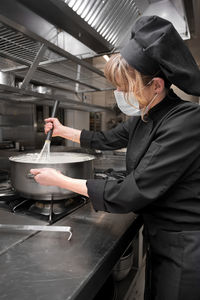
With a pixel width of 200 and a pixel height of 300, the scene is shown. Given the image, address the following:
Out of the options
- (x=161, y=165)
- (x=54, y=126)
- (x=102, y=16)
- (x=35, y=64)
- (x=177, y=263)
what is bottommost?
(x=177, y=263)

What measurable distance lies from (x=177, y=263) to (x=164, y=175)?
0.32m

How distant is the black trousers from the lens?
68 centimetres

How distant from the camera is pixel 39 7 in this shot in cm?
105

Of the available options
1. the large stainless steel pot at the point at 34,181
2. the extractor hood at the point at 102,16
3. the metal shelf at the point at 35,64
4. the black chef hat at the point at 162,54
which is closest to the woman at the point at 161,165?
the black chef hat at the point at 162,54

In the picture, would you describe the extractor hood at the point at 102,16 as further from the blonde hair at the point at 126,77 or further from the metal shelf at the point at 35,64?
the blonde hair at the point at 126,77

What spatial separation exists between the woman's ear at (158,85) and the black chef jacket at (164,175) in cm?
5

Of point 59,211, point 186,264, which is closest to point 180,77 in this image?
point 186,264

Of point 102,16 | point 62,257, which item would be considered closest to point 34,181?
point 62,257

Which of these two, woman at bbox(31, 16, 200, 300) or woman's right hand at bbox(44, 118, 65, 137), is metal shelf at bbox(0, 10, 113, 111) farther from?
woman at bbox(31, 16, 200, 300)

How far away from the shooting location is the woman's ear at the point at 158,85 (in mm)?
675

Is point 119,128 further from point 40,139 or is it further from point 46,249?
point 40,139

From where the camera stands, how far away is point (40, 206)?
98cm

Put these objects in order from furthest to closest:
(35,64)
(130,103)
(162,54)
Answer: (35,64)
(130,103)
(162,54)

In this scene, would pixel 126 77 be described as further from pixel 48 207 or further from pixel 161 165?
pixel 48 207
